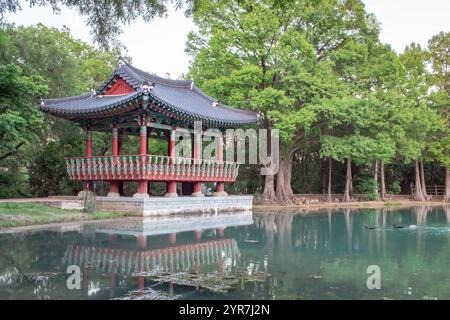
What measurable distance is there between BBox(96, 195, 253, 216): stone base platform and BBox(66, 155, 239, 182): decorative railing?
92 cm

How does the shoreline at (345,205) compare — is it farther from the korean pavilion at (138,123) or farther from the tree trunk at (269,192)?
the korean pavilion at (138,123)

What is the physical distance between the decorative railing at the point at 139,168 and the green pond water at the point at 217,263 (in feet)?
12.5

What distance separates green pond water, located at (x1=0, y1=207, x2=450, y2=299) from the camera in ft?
19.9

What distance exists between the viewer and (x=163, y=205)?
17891 mm

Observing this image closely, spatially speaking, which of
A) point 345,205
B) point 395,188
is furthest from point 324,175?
point 395,188

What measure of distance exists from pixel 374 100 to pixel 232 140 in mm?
8542

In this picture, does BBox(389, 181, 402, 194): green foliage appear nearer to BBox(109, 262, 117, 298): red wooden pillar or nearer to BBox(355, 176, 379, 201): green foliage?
BBox(355, 176, 379, 201): green foliage

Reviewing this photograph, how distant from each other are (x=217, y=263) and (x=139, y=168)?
9.88 metres

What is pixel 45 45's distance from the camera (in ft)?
71.1

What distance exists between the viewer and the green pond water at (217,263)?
239 inches

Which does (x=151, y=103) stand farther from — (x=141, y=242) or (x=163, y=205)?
(x=141, y=242)

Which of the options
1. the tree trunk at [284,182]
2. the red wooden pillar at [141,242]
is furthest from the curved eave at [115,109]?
the tree trunk at [284,182]

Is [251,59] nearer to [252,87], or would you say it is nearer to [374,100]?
[252,87]
